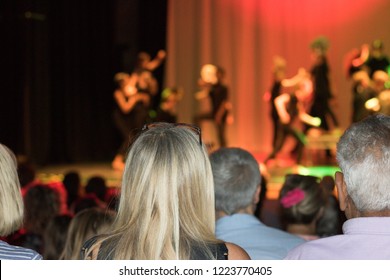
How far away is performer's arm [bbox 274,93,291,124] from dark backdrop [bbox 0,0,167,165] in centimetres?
373

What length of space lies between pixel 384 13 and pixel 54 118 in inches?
227

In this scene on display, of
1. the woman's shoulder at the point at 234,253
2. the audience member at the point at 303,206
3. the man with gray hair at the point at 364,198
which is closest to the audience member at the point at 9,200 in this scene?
the woman's shoulder at the point at 234,253

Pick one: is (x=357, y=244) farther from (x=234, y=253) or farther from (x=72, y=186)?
(x=72, y=186)

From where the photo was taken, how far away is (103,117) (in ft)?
45.6

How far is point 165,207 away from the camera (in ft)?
5.16

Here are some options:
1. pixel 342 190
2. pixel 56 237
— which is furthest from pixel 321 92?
pixel 342 190

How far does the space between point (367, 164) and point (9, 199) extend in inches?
32.7

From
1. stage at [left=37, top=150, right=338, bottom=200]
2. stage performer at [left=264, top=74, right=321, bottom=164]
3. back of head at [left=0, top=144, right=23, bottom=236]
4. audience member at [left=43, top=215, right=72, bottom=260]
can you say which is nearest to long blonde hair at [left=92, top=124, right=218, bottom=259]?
back of head at [left=0, top=144, right=23, bottom=236]

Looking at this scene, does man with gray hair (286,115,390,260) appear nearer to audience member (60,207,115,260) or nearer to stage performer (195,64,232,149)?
audience member (60,207,115,260)

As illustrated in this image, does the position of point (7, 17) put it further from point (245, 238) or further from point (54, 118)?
point (245, 238)

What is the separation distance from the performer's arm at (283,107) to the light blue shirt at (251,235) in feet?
26.0

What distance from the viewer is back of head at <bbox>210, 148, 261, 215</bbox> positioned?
2.45 metres

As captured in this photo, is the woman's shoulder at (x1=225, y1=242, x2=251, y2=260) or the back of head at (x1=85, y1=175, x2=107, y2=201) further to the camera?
the back of head at (x1=85, y1=175, x2=107, y2=201)

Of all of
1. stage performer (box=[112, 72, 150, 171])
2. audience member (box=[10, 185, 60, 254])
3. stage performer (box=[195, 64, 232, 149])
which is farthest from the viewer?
stage performer (box=[112, 72, 150, 171])
